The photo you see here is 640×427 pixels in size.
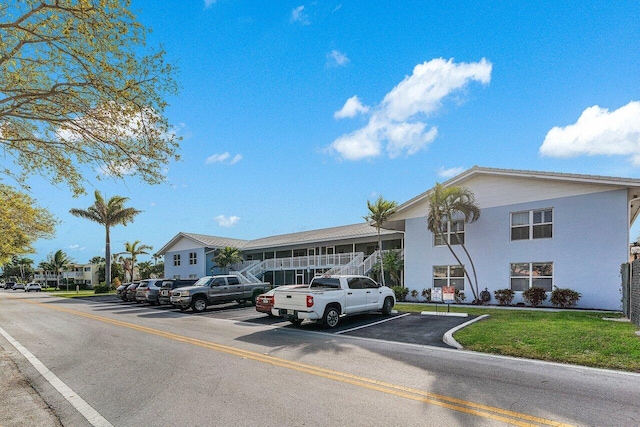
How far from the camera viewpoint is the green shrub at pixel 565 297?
17.0 metres

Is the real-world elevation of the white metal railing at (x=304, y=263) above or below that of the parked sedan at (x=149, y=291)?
above

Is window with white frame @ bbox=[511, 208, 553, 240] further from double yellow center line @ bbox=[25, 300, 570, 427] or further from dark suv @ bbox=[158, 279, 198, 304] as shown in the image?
dark suv @ bbox=[158, 279, 198, 304]

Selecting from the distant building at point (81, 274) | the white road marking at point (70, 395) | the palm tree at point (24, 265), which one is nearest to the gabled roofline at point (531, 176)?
the white road marking at point (70, 395)

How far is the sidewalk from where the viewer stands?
214 inches

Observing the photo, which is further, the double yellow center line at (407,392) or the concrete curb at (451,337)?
the concrete curb at (451,337)

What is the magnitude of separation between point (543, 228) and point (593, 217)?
2.09 m

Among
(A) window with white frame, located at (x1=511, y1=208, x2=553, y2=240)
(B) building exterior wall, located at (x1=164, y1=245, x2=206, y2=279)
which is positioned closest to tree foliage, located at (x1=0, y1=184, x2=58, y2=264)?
(B) building exterior wall, located at (x1=164, y1=245, x2=206, y2=279)

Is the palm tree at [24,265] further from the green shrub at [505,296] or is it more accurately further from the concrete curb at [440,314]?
the green shrub at [505,296]

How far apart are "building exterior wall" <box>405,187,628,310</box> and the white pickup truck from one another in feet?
23.9

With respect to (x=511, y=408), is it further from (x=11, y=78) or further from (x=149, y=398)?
(x=11, y=78)

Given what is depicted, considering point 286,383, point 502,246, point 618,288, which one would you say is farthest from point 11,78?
point 618,288

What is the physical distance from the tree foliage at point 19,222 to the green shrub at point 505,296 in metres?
20.7

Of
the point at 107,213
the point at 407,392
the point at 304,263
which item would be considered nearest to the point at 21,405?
the point at 407,392

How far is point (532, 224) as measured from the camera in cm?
1906
